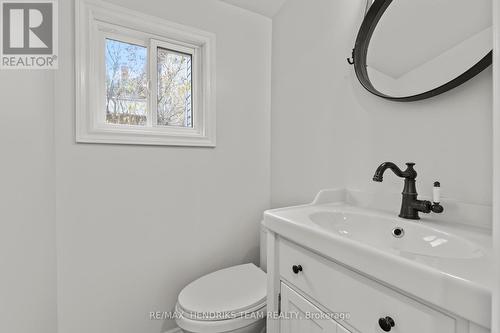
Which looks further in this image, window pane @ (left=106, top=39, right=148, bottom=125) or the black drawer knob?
window pane @ (left=106, top=39, right=148, bottom=125)

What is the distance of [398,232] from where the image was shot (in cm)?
87

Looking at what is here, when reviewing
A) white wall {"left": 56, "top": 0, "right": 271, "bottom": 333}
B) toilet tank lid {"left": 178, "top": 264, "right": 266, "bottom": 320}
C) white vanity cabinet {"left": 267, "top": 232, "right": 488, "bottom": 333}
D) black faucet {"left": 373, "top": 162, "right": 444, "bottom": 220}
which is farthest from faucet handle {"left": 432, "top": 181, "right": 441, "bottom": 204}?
white wall {"left": 56, "top": 0, "right": 271, "bottom": 333}

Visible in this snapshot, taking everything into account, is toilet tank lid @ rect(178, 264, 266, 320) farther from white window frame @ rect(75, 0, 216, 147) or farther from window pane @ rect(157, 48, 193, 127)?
window pane @ rect(157, 48, 193, 127)

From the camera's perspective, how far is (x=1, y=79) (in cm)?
84

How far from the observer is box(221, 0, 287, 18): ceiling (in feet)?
5.40

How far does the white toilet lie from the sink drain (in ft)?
2.13

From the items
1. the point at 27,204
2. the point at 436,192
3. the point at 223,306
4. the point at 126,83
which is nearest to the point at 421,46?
the point at 436,192

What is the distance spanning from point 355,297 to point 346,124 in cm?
84

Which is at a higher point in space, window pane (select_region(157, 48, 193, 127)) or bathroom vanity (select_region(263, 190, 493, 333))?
window pane (select_region(157, 48, 193, 127))

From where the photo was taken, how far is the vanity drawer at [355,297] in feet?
1.64

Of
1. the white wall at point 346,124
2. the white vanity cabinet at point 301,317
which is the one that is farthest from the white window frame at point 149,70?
the white vanity cabinet at point 301,317

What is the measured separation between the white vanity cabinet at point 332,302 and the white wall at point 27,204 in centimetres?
90

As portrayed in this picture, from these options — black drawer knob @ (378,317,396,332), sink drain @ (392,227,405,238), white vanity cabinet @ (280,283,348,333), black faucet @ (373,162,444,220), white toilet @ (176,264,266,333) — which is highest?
black faucet @ (373,162,444,220)

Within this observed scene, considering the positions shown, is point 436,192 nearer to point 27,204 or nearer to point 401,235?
point 401,235
